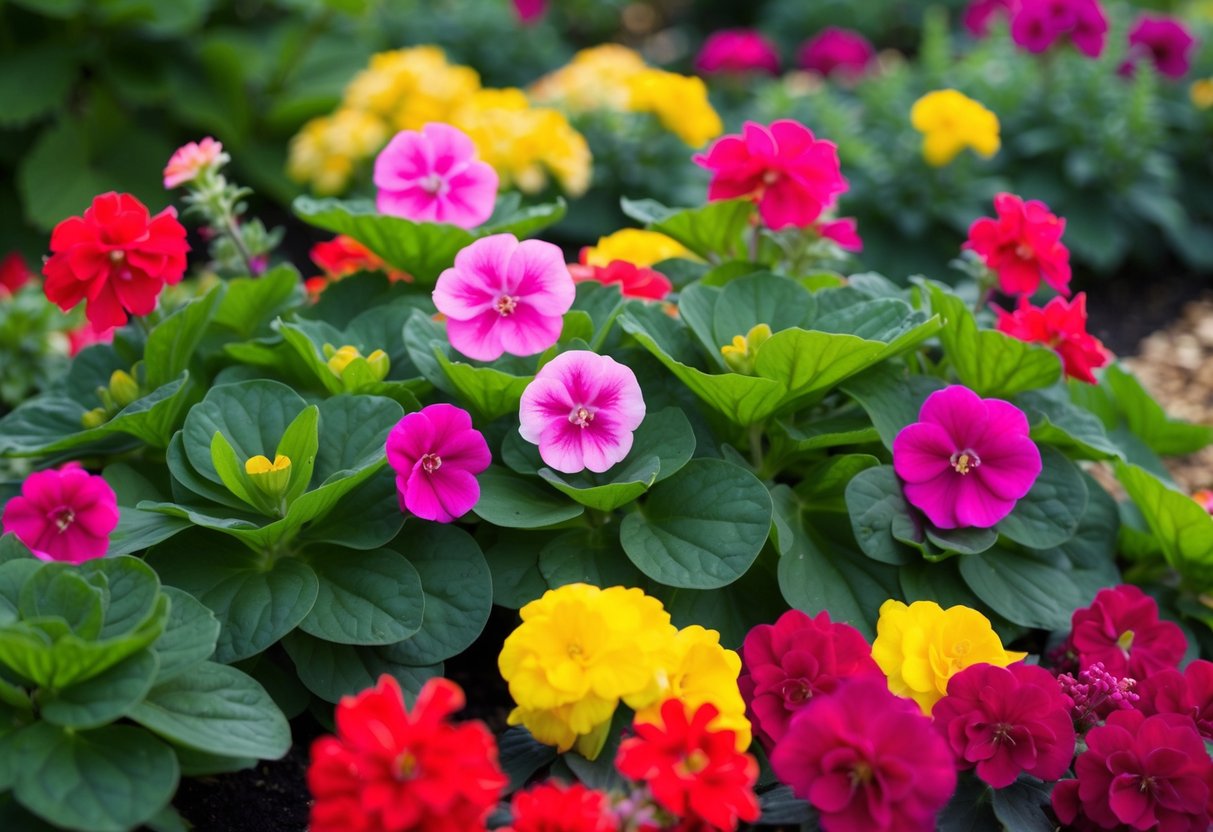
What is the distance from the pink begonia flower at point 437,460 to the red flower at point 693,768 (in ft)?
1.56

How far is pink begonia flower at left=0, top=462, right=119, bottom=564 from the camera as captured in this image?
66.9 inches

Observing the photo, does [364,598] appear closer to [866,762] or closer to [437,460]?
[437,460]

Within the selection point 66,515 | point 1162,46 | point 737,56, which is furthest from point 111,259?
point 1162,46

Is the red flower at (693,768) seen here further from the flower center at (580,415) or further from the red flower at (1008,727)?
the flower center at (580,415)

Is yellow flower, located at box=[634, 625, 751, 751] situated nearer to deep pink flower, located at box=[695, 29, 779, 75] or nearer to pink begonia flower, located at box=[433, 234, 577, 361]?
pink begonia flower, located at box=[433, 234, 577, 361]

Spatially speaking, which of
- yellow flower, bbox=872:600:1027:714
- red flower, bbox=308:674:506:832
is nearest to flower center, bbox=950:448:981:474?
yellow flower, bbox=872:600:1027:714

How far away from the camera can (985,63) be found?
4672mm

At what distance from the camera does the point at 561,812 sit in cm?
142

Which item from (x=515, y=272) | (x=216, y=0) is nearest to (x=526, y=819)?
(x=515, y=272)

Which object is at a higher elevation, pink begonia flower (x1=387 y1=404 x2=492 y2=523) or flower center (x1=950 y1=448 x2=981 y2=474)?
pink begonia flower (x1=387 y1=404 x2=492 y2=523)

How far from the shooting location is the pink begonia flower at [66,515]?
5.57ft

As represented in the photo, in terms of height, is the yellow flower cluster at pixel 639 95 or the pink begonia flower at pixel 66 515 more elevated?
the pink begonia flower at pixel 66 515

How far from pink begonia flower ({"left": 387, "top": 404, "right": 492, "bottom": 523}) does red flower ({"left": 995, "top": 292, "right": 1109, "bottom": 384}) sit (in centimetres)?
110

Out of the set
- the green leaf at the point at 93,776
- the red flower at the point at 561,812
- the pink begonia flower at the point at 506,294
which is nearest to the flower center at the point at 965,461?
the pink begonia flower at the point at 506,294
